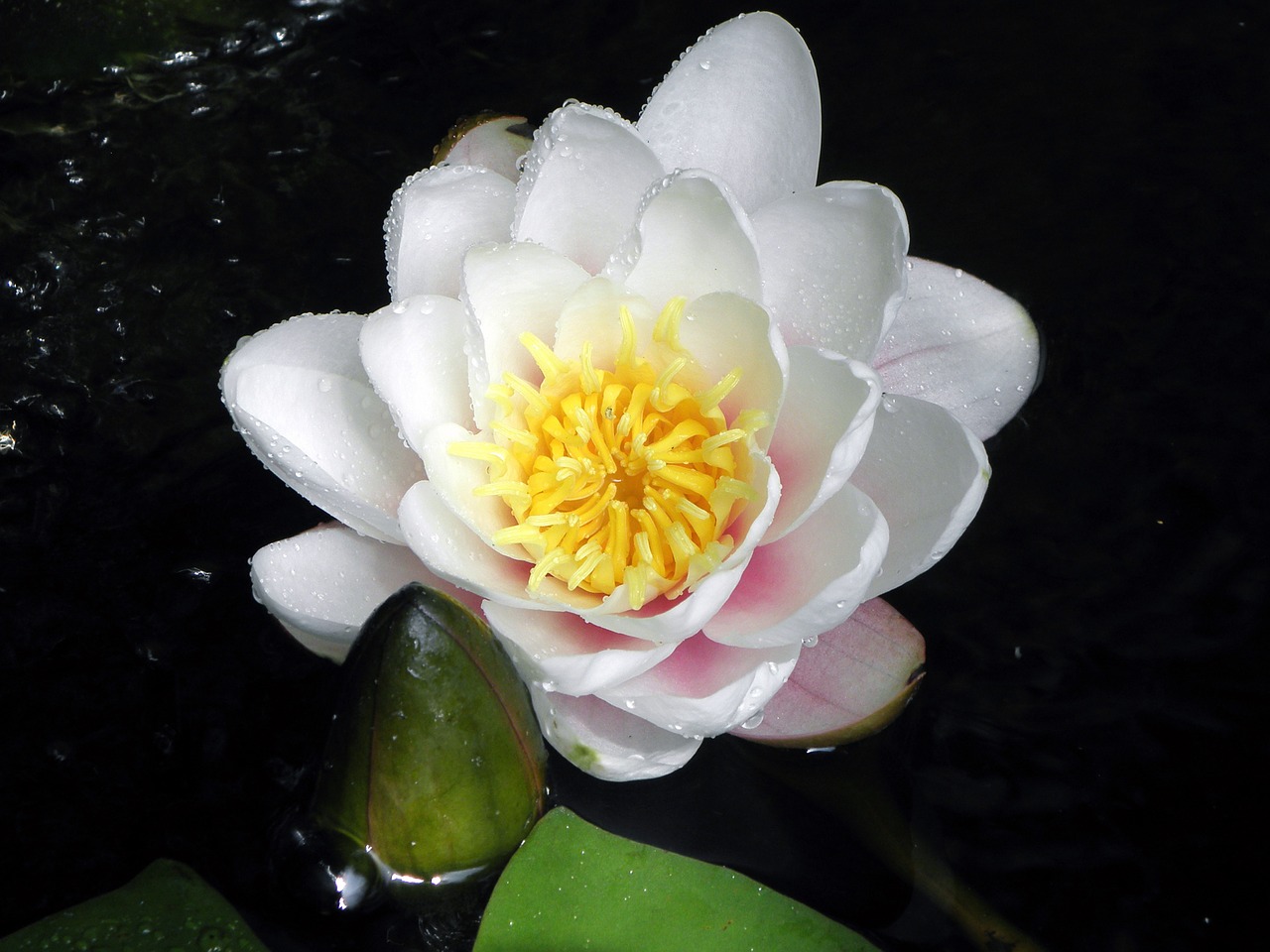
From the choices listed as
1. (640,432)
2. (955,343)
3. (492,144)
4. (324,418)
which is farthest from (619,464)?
(492,144)

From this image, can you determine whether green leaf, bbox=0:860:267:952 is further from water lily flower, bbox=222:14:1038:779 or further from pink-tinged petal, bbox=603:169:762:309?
pink-tinged petal, bbox=603:169:762:309

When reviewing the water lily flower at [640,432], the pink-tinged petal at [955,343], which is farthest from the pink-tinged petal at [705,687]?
the pink-tinged petal at [955,343]

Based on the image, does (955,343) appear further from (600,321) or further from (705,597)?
(705,597)

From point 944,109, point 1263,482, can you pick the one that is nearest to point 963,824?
point 1263,482

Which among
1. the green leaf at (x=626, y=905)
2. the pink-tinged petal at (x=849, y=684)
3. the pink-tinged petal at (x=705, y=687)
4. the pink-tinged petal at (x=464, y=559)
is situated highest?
the pink-tinged petal at (x=464, y=559)

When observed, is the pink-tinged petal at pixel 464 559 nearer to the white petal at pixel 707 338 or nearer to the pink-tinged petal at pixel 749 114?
the white petal at pixel 707 338

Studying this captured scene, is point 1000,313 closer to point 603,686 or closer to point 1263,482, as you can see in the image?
point 1263,482

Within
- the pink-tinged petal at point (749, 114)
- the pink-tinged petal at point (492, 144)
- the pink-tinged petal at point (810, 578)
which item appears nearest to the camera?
the pink-tinged petal at point (810, 578)
